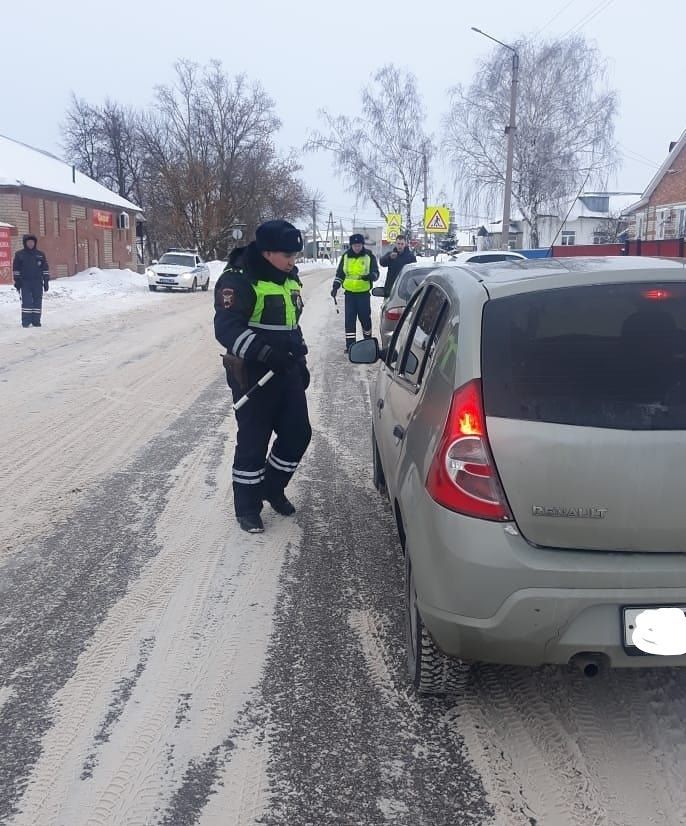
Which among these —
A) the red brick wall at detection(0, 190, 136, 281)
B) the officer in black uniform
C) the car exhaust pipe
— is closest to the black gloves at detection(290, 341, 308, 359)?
the car exhaust pipe

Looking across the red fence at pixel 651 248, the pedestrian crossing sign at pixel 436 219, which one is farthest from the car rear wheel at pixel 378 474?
the pedestrian crossing sign at pixel 436 219

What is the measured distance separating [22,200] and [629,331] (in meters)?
37.0

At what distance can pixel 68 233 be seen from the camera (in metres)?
40.7

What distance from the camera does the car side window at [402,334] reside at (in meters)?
4.34

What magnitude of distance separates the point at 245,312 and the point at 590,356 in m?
2.43

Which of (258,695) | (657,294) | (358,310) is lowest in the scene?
(258,695)

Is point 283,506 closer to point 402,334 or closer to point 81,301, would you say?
point 402,334

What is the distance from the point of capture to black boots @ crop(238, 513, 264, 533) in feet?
16.0

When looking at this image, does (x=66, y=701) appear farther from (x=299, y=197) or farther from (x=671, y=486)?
(x=299, y=197)

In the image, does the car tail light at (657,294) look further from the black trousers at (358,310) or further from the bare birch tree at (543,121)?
the bare birch tree at (543,121)

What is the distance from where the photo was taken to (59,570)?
428 centimetres

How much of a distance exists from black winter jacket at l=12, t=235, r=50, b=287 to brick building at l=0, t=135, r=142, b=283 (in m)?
14.5

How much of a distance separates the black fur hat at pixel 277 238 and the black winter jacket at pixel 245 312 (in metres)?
0.06

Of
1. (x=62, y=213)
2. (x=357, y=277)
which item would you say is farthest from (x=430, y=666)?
(x=62, y=213)
